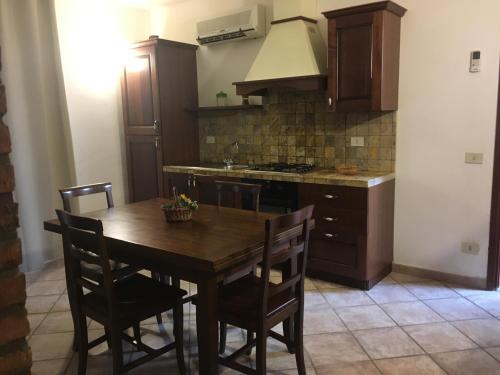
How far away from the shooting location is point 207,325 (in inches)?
71.2

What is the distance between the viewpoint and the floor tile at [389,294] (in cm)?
314

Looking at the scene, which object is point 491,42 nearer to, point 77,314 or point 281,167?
point 281,167

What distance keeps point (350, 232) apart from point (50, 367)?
2.26m

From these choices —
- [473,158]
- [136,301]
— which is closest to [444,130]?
[473,158]

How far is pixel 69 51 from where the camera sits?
13.8 feet

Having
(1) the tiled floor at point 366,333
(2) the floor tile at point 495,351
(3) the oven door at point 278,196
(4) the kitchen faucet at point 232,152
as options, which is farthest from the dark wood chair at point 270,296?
(4) the kitchen faucet at point 232,152

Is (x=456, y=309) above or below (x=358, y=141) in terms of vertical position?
below

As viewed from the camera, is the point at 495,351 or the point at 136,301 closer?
the point at 136,301

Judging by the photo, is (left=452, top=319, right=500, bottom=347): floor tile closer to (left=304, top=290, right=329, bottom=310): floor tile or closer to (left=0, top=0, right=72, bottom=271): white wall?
(left=304, top=290, right=329, bottom=310): floor tile

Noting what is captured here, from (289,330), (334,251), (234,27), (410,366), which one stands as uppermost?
(234,27)

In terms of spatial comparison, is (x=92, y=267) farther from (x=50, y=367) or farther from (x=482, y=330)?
(x=482, y=330)

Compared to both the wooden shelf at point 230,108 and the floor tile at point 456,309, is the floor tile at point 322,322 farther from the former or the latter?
the wooden shelf at point 230,108

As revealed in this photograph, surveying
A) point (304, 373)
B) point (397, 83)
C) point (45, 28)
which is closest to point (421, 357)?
point (304, 373)

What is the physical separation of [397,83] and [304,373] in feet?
8.02
